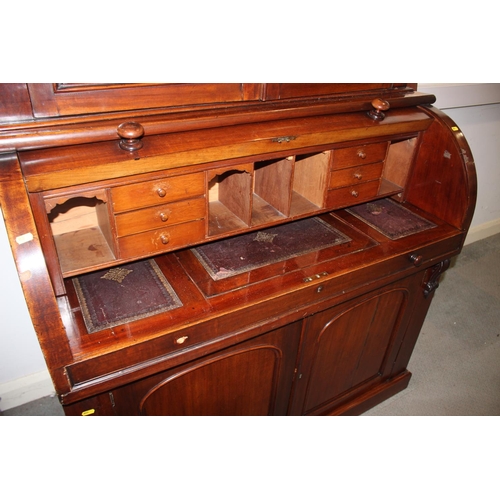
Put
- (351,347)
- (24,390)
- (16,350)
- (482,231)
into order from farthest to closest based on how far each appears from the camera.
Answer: (482,231) < (24,390) < (16,350) < (351,347)

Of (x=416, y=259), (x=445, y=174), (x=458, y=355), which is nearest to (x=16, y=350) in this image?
(x=416, y=259)

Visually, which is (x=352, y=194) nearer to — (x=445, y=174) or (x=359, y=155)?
(x=359, y=155)

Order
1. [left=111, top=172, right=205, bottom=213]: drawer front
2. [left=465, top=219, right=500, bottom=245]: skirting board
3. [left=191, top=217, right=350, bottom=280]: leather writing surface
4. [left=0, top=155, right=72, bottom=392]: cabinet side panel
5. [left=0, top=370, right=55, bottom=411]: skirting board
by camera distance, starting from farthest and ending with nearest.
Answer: [left=465, top=219, right=500, bottom=245]: skirting board < [left=0, top=370, right=55, bottom=411]: skirting board < [left=191, top=217, right=350, bottom=280]: leather writing surface < [left=111, top=172, right=205, bottom=213]: drawer front < [left=0, top=155, right=72, bottom=392]: cabinet side panel

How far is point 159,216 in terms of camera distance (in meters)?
1.18

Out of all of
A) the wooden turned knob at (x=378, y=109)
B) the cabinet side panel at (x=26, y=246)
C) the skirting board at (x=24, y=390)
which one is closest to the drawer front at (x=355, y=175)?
the wooden turned knob at (x=378, y=109)

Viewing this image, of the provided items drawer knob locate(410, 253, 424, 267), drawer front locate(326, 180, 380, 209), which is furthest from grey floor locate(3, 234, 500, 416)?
drawer front locate(326, 180, 380, 209)

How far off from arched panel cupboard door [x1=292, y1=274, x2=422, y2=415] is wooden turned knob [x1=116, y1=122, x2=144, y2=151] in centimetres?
87

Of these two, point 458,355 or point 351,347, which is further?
point 458,355

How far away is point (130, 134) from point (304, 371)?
1.17 metres

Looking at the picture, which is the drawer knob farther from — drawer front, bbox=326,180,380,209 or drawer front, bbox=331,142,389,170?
drawer front, bbox=331,142,389,170

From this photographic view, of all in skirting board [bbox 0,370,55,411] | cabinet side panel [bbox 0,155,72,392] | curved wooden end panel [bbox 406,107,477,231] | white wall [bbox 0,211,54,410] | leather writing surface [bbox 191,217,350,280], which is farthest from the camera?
skirting board [bbox 0,370,55,411]

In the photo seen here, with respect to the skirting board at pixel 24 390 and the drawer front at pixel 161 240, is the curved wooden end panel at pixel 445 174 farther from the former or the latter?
the skirting board at pixel 24 390

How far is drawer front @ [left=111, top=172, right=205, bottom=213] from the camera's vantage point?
110 centimetres

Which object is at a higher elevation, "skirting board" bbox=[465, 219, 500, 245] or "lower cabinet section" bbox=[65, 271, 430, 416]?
"lower cabinet section" bbox=[65, 271, 430, 416]
